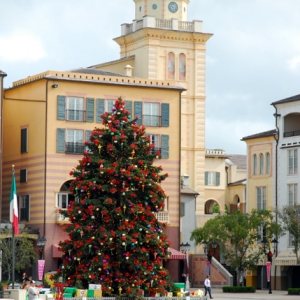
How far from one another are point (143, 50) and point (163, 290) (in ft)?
199

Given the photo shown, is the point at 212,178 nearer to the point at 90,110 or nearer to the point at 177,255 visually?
the point at 177,255

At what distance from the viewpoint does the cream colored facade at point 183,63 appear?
370ft

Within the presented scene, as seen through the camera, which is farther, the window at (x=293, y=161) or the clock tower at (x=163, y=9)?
the clock tower at (x=163, y=9)

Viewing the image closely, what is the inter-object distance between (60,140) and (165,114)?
8.68 metres

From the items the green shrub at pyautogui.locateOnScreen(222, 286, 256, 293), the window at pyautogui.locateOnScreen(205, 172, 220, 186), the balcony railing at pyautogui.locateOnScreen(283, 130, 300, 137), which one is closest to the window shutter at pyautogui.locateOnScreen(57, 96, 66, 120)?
the green shrub at pyautogui.locateOnScreen(222, 286, 256, 293)

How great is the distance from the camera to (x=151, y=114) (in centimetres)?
8675

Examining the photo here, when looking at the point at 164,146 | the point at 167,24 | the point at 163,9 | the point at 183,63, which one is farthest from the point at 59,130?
the point at 163,9

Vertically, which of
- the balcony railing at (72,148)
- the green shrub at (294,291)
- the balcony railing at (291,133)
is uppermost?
the balcony railing at (291,133)

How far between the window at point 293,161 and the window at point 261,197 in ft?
13.6

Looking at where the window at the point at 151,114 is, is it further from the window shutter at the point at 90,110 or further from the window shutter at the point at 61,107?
the window shutter at the point at 61,107

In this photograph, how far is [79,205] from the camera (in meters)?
55.7

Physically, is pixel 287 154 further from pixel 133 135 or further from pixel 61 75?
pixel 133 135

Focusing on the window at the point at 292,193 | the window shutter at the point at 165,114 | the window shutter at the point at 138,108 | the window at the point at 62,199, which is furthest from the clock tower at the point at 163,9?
the window at the point at 62,199

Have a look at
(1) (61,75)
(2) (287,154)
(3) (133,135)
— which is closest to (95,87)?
(1) (61,75)
